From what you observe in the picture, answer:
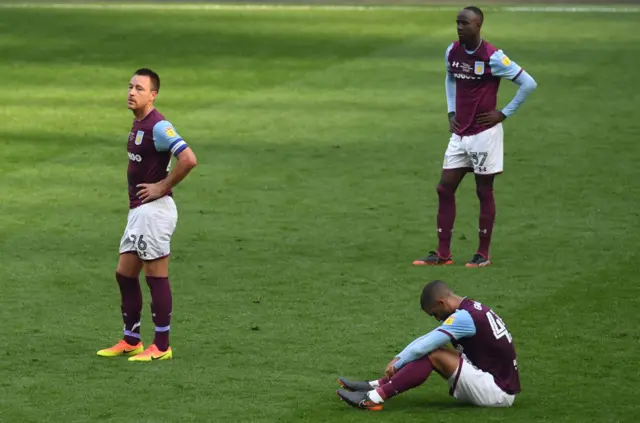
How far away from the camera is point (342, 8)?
3341cm

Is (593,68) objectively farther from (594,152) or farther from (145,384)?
(145,384)

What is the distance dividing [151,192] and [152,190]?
0.01 meters

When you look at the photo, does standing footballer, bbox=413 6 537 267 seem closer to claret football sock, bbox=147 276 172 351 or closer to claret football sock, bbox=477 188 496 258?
claret football sock, bbox=477 188 496 258

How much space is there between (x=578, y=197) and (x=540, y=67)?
883 cm

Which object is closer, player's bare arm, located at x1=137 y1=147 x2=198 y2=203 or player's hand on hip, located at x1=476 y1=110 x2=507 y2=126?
player's bare arm, located at x1=137 y1=147 x2=198 y2=203

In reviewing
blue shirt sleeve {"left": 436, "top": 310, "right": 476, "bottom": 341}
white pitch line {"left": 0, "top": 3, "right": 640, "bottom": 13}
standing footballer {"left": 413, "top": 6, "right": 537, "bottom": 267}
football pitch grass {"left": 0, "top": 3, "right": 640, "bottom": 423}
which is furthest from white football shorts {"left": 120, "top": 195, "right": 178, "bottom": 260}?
white pitch line {"left": 0, "top": 3, "right": 640, "bottom": 13}

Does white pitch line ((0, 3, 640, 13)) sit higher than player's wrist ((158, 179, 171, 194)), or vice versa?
white pitch line ((0, 3, 640, 13))

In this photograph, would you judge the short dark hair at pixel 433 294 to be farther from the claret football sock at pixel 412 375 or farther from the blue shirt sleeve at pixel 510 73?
the blue shirt sleeve at pixel 510 73

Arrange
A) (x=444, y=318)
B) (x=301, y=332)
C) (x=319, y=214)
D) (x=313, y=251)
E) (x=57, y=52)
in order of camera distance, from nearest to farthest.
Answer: (x=444, y=318) → (x=301, y=332) → (x=313, y=251) → (x=319, y=214) → (x=57, y=52)

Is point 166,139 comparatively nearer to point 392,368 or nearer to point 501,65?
point 392,368

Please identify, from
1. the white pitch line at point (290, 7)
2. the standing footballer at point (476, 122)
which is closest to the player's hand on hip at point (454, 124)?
the standing footballer at point (476, 122)

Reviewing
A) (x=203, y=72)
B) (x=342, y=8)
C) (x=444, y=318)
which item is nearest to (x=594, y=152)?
(x=203, y=72)

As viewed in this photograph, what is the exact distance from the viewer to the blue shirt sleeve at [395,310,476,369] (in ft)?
29.8

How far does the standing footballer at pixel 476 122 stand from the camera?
1317cm
